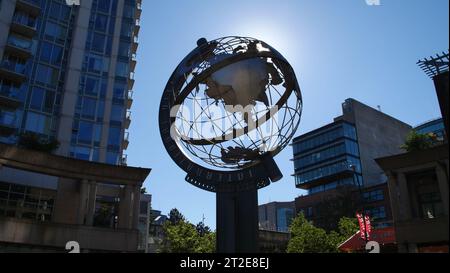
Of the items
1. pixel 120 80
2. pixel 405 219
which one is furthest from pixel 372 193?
pixel 405 219

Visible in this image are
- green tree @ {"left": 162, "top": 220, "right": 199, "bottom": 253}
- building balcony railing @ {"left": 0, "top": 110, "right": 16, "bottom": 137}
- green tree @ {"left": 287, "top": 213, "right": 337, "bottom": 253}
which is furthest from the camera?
green tree @ {"left": 162, "top": 220, "right": 199, "bottom": 253}

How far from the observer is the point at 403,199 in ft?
85.0

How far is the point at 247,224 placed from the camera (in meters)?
14.6

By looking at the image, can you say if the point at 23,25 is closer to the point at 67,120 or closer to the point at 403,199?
the point at 67,120

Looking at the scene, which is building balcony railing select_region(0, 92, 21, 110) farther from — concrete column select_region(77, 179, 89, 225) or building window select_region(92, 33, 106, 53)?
concrete column select_region(77, 179, 89, 225)

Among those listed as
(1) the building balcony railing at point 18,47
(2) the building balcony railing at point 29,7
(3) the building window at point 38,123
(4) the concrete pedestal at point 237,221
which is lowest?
(4) the concrete pedestal at point 237,221

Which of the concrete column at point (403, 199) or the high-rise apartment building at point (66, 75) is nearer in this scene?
the concrete column at point (403, 199)

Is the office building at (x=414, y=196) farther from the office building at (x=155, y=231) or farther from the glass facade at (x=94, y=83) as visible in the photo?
the office building at (x=155, y=231)

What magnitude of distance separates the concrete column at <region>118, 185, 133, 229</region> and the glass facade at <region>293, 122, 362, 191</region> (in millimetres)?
58922

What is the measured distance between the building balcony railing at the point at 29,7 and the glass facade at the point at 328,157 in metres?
57.7

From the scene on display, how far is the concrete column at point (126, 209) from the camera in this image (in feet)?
95.7

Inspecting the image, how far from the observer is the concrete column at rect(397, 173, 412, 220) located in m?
25.8

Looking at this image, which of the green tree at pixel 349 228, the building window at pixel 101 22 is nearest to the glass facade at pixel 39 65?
the building window at pixel 101 22

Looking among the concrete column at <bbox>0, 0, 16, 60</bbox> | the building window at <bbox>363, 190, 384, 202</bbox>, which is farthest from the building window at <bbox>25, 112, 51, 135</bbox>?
the building window at <bbox>363, 190, 384, 202</bbox>
